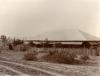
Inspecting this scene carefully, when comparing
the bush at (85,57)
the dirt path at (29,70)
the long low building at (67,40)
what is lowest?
the dirt path at (29,70)

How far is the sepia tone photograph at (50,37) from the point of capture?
299cm

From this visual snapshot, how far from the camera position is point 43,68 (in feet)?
9.84

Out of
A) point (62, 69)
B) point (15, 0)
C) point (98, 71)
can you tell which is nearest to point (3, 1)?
point (15, 0)

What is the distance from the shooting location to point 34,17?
3252mm

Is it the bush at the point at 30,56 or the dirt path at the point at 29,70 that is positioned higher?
the bush at the point at 30,56

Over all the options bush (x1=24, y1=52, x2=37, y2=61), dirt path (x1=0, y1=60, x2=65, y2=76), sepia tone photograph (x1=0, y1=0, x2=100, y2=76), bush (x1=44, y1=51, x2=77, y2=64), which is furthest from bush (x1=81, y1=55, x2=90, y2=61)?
bush (x1=24, y1=52, x2=37, y2=61)

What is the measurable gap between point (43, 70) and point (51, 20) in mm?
740

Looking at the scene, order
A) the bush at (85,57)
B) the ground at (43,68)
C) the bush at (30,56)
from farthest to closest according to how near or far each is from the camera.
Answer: the bush at (30,56) → the bush at (85,57) → the ground at (43,68)

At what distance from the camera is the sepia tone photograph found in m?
2.99

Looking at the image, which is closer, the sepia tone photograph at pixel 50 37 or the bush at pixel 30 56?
the sepia tone photograph at pixel 50 37

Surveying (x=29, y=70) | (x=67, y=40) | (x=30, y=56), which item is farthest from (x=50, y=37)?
(x=29, y=70)

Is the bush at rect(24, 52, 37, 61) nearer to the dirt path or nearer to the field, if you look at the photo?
the field

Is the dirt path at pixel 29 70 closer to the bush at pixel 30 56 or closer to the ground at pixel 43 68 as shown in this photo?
the ground at pixel 43 68

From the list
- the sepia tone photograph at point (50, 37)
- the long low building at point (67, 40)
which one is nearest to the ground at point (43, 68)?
the sepia tone photograph at point (50, 37)
